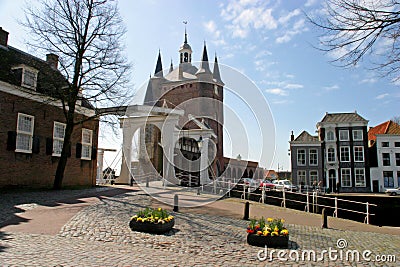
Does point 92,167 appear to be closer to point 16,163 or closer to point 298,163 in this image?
point 16,163

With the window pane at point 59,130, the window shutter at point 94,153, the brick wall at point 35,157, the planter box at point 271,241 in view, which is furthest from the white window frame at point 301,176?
the planter box at point 271,241

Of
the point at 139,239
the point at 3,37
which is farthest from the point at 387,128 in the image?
the point at 3,37

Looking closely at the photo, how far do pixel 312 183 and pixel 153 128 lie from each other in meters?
22.2

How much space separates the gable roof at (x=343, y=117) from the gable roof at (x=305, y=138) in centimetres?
272

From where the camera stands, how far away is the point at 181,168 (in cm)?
3073

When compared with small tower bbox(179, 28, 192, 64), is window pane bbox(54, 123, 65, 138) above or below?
below

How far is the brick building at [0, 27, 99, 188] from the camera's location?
1573 cm

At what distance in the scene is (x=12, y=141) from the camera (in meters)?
15.8

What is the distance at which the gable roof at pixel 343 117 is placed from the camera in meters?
40.6

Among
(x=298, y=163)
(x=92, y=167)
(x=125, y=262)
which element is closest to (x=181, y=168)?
(x=92, y=167)

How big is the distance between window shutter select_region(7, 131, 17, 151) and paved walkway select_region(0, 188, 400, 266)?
450 cm

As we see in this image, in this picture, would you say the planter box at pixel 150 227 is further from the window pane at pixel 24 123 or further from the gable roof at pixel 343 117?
the gable roof at pixel 343 117

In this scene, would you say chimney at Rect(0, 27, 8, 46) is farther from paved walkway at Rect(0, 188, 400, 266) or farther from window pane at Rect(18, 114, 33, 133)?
paved walkway at Rect(0, 188, 400, 266)

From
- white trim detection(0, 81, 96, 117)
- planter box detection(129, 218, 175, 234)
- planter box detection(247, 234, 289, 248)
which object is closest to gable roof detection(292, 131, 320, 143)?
white trim detection(0, 81, 96, 117)
